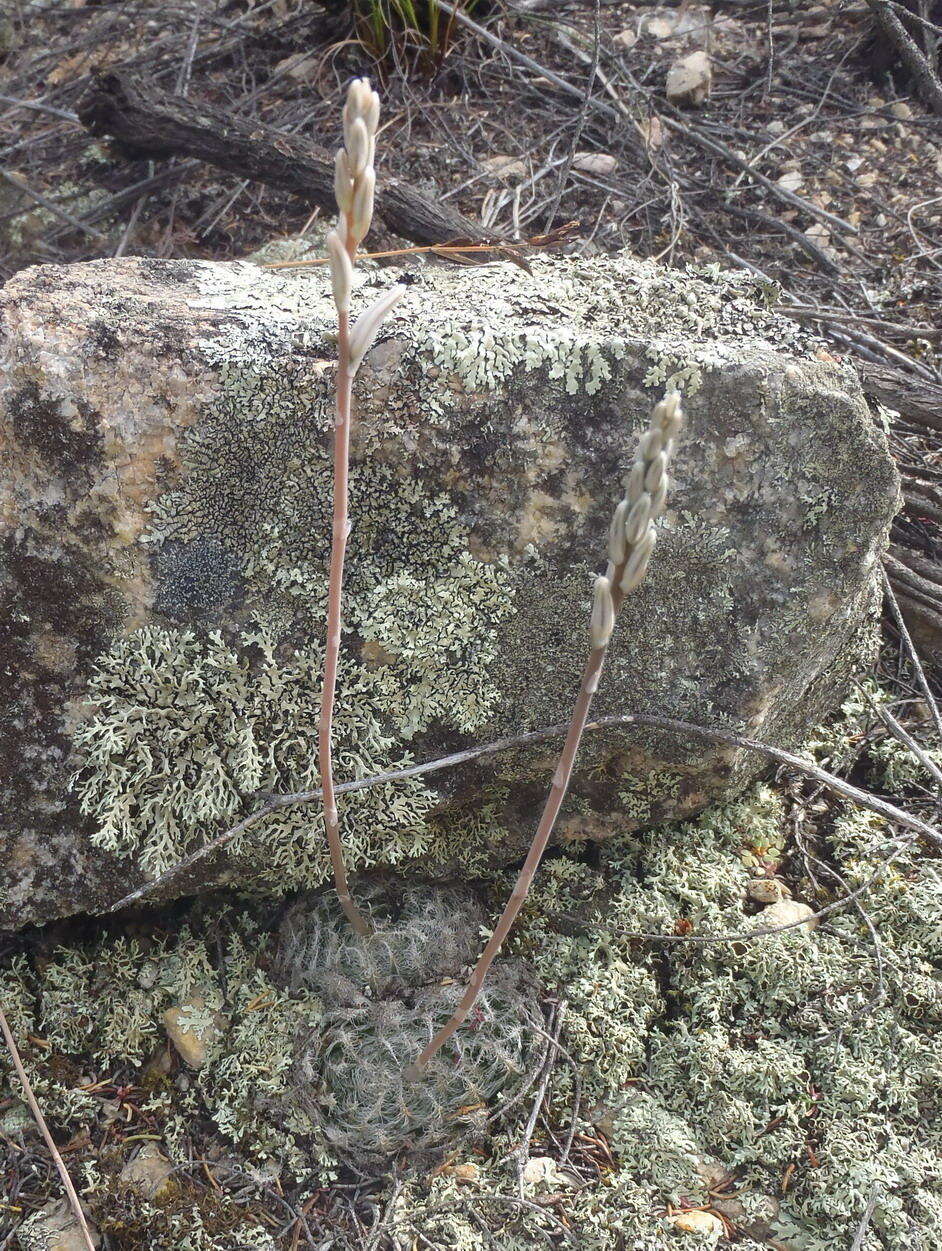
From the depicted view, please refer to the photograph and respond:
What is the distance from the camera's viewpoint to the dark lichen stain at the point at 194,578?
2311mm

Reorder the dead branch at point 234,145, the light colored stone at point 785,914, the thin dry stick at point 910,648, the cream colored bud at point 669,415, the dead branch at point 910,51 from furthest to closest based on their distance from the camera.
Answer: the dead branch at point 910,51 → the dead branch at point 234,145 → the thin dry stick at point 910,648 → the light colored stone at point 785,914 → the cream colored bud at point 669,415

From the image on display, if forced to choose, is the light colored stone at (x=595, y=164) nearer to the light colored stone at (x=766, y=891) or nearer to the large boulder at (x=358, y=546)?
the large boulder at (x=358, y=546)

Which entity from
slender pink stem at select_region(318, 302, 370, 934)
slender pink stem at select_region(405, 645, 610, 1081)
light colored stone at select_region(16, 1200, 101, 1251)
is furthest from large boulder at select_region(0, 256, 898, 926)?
light colored stone at select_region(16, 1200, 101, 1251)

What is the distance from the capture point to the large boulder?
2.28 m

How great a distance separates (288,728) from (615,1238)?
4.46ft

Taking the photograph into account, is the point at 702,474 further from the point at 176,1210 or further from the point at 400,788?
the point at 176,1210

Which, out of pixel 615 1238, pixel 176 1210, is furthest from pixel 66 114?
pixel 615 1238

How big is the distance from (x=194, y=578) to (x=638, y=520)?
135 cm

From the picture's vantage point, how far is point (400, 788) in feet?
8.18

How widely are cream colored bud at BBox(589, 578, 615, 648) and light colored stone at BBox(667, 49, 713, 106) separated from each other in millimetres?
4094

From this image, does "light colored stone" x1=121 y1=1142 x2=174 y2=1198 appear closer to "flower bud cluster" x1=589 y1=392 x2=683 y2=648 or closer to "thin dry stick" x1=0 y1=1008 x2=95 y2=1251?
"thin dry stick" x1=0 y1=1008 x2=95 y2=1251

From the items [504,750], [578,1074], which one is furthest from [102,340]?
[578,1074]

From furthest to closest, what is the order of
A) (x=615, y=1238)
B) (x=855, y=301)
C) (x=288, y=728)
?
(x=855, y=301)
(x=288, y=728)
(x=615, y=1238)

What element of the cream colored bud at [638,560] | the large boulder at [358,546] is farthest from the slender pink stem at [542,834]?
the large boulder at [358,546]
